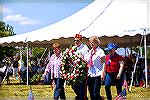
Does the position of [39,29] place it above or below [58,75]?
above

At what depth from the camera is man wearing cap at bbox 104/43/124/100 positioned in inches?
386

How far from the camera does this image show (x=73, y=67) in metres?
8.66

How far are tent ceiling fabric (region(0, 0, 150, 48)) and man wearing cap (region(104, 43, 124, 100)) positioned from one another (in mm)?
3577

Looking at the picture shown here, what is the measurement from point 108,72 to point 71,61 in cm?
158

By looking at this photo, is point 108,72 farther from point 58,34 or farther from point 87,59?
point 58,34

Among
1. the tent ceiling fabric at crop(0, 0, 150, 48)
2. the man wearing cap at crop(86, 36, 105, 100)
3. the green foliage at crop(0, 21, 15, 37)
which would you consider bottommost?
the man wearing cap at crop(86, 36, 105, 100)

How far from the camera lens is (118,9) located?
51.2 feet

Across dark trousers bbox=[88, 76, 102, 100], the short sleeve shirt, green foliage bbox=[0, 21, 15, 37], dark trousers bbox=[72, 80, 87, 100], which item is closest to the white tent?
the short sleeve shirt

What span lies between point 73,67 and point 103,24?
6.53 metres

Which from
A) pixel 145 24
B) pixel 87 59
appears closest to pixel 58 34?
pixel 145 24

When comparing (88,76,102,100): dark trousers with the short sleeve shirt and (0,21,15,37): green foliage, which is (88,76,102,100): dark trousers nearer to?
the short sleeve shirt

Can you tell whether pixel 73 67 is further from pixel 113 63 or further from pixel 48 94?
pixel 48 94

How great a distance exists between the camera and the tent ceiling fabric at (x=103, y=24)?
14095 mm

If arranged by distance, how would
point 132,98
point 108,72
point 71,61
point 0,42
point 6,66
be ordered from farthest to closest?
point 6,66 < point 0,42 < point 132,98 < point 108,72 < point 71,61
